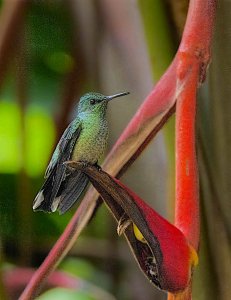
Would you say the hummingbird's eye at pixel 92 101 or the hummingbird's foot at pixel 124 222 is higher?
the hummingbird's eye at pixel 92 101

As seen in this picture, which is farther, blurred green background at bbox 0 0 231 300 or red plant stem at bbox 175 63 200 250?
blurred green background at bbox 0 0 231 300

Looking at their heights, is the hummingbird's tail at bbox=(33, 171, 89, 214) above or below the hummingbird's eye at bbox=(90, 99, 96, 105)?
below

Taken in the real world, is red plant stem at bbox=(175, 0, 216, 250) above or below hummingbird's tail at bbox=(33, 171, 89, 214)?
above

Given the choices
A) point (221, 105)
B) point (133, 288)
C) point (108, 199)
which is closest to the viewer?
point (108, 199)

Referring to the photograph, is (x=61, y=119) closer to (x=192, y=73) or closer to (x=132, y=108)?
(x=132, y=108)

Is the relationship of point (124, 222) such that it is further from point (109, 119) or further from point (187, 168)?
point (109, 119)

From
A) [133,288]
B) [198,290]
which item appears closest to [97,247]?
[133,288]
